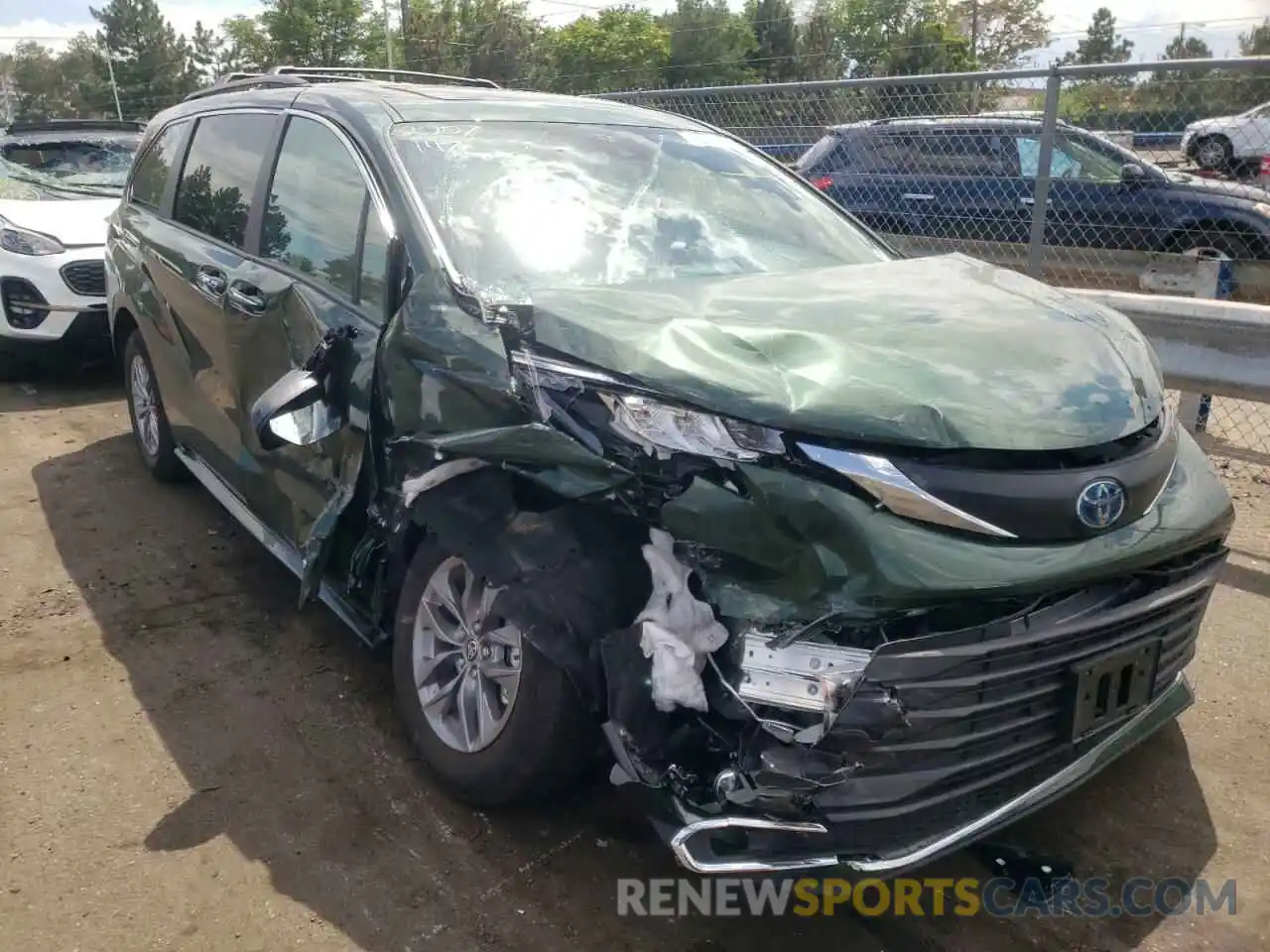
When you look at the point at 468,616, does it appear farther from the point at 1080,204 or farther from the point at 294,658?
the point at 1080,204

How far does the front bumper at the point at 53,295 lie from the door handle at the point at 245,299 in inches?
154

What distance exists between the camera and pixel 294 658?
3793 millimetres

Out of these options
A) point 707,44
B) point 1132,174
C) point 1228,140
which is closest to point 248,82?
point 1132,174

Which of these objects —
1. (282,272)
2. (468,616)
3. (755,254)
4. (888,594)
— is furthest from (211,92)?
(888,594)

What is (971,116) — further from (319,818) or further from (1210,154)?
(319,818)

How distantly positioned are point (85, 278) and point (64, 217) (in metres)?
0.61

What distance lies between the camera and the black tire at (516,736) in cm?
256

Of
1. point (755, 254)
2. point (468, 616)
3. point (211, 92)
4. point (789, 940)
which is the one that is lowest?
point (789, 940)

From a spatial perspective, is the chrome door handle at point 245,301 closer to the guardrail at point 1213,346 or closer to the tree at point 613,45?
the guardrail at point 1213,346

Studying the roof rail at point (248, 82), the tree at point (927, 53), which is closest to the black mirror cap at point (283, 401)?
the roof rail at point (248, 82)

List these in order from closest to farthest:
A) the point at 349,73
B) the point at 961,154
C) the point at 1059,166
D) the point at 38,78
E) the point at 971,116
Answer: the point at 349,73, the point at 1059,166, the point at 971,116, the point at 961,154, the point at 38,78

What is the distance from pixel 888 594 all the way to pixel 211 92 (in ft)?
13.8

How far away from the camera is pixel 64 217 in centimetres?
743

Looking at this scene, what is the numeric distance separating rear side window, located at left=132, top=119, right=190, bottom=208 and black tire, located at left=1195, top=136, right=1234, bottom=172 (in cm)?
797
